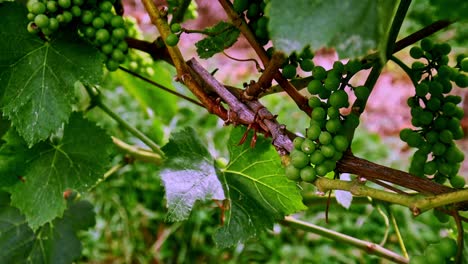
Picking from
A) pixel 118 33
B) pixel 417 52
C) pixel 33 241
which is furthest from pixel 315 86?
pixel 33 241

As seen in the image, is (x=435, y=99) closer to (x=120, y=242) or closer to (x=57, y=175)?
(x=57, y=175)

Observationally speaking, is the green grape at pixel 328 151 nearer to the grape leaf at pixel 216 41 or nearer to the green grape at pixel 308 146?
the green grape at pixel 308 146

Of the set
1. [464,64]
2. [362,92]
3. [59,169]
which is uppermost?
[464,64]

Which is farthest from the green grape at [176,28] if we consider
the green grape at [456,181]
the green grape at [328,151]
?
the green grape at [456,181]

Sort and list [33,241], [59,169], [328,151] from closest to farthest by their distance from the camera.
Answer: [328,151], [59,169], [33,241]

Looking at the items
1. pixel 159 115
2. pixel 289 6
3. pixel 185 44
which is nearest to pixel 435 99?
pixel 289 6

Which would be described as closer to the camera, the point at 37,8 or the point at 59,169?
the point at 37,8

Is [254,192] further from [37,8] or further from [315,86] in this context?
[37,8]

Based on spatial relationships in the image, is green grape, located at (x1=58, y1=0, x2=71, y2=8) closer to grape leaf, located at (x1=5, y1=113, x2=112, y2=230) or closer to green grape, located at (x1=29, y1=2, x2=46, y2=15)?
green grape, located at (x1=29, y1=2, x2=46, y2=15)
